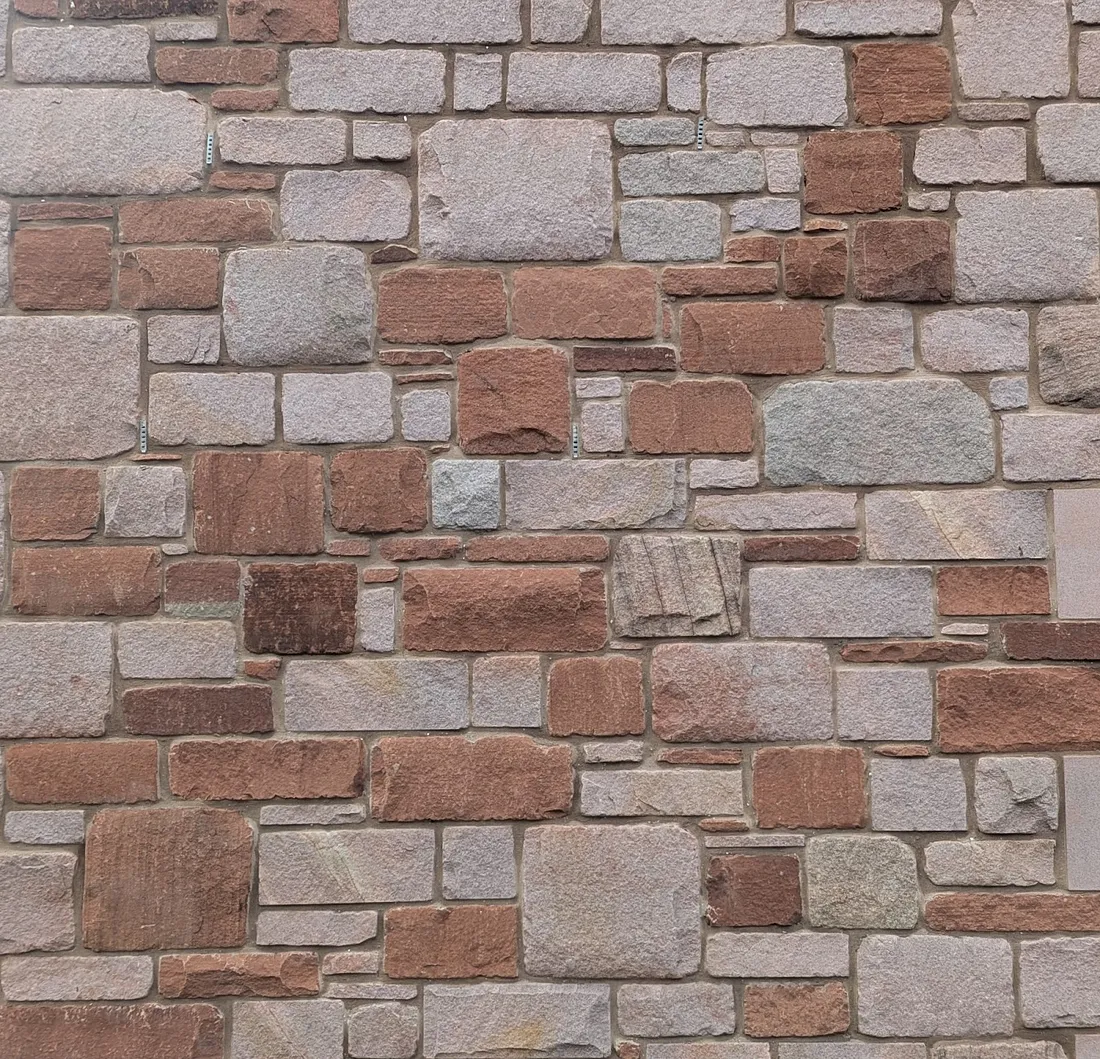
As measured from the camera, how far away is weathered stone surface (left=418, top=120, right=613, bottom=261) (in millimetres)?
2539

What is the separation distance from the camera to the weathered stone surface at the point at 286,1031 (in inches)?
94.7

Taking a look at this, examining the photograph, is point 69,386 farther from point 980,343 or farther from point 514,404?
point 980,343

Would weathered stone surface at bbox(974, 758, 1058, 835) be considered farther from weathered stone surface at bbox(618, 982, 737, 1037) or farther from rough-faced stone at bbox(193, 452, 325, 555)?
rough-faced stone at bbox(193, 452, 325, 555)

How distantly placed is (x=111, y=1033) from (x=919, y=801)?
1.90 metres

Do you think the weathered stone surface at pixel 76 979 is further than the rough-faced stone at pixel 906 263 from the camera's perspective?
No

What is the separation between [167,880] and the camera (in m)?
2.43

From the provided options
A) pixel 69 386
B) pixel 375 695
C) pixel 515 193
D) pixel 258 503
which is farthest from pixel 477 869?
Result: pixel 515 193

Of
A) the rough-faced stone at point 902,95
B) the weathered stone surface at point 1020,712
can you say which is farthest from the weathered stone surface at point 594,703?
the rough-faced stone at point 902,95

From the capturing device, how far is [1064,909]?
2.42 meters

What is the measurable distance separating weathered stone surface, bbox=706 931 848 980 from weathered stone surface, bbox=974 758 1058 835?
0.44m

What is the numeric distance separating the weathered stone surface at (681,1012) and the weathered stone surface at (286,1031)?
0.65 meters

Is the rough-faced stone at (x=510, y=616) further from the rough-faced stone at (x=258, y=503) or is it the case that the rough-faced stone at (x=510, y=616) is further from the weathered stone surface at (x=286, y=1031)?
the weathered stone surface at (x=286, y=1031)

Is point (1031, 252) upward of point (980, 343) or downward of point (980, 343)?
upward

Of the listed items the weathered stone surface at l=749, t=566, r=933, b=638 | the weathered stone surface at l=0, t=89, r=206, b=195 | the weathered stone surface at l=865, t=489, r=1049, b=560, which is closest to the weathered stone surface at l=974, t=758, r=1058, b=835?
the weathered stone surface at l=749, t=566, r=933, b=638
